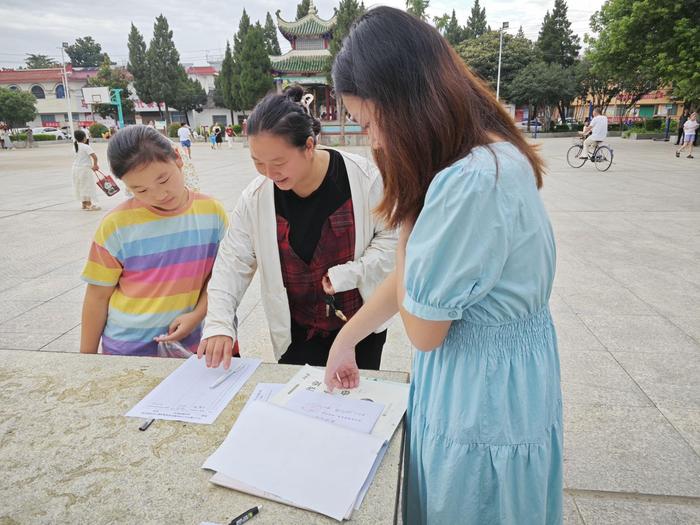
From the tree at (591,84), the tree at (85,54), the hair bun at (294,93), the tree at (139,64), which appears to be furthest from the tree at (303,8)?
the tree at (85,54)

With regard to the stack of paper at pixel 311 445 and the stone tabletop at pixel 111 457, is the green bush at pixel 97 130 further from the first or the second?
the stack of paper at pixel 311 445

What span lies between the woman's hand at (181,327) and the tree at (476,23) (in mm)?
50424

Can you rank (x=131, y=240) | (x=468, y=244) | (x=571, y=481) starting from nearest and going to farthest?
1. (x=468, y=244)
2. (x=131, y=240)
3. (x=571, y=481)

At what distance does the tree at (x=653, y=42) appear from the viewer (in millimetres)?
14383

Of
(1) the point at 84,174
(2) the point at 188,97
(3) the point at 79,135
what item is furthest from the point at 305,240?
(2) the point at 188,97

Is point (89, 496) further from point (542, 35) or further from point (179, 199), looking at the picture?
point (542, 35)

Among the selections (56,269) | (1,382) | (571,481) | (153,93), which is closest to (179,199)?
(1,382)

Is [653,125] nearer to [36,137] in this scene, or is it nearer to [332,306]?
[332,306]

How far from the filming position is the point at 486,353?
90cm

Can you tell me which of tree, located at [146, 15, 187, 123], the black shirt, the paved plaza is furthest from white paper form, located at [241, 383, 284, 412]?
tree, located at [146, 15, 187, 123]

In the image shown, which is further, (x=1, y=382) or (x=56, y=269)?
(x=56, y=269)

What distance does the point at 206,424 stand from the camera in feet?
3.58

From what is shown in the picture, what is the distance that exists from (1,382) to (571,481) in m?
1.89

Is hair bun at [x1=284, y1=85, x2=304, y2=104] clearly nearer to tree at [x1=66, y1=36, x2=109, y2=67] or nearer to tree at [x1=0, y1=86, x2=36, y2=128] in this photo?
tree at [x1=0, y1=86, x2=36, y2=128]
